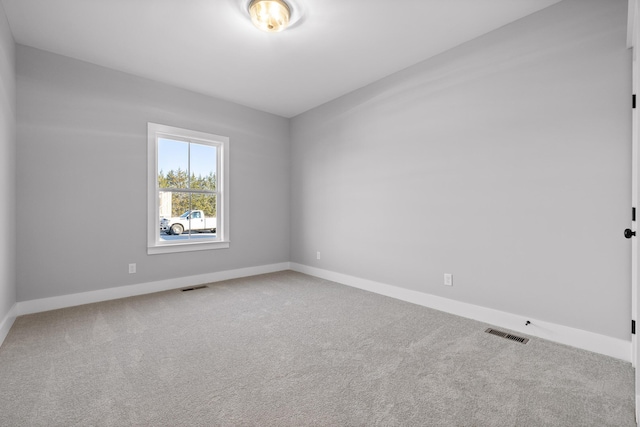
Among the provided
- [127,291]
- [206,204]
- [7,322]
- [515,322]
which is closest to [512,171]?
[515,322]

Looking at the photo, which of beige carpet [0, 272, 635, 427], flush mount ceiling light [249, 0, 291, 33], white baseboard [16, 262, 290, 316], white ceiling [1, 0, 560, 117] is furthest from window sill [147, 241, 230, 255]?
flush mount ceiling light [249, 0, 291, 33]

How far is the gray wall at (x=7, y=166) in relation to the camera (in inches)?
97.7

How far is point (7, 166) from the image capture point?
2.67 m

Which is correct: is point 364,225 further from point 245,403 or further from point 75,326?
point 75,326

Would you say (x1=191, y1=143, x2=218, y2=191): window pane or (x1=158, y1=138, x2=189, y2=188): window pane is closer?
(x1=158, y1=138, x2=189, y2=188): window pane

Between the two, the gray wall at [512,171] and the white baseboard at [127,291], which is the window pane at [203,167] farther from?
the gray wall at [512,171]

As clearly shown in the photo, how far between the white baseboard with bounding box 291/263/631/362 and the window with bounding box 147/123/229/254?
7.73 ft

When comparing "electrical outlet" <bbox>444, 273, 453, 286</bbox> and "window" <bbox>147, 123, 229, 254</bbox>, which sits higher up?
"window" <bbox>147, 123, 229, 254</bbox>

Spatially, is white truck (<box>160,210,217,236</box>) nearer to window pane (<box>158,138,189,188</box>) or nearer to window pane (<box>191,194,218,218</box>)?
window pane (<box>191,194,218,218</box>)

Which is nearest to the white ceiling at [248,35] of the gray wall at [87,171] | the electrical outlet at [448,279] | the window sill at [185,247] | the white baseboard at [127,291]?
the gray wall at [87,171]

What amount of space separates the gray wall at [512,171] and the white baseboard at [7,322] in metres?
3.56

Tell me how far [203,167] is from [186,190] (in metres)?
0.44

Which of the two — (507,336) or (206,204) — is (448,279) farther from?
(206,204)

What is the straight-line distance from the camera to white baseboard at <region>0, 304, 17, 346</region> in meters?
2.42
